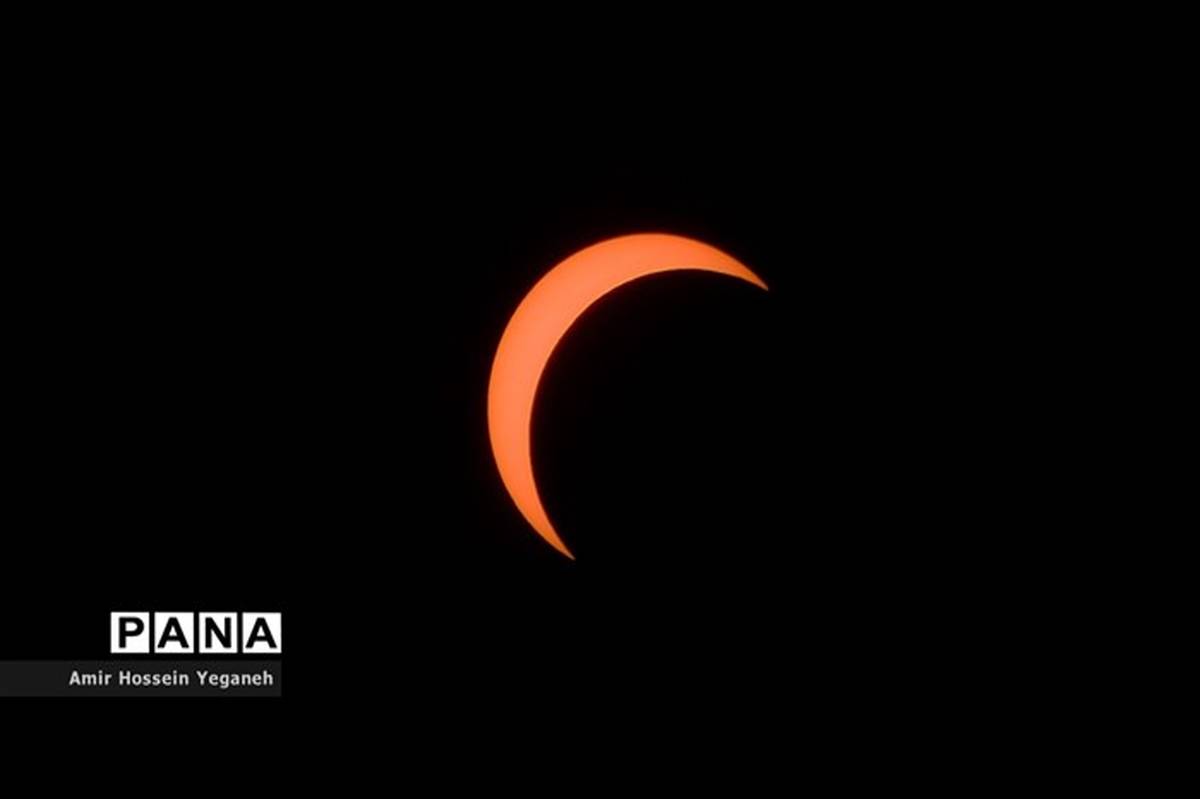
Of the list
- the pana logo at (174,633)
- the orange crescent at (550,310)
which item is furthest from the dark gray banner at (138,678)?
the orange crescent at (550,310)

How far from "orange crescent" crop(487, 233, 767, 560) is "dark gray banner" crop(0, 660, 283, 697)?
1.68ft

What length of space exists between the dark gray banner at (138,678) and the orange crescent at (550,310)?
1.68 ft

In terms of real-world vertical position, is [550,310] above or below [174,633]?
above

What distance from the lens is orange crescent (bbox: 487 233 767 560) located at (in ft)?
6.16

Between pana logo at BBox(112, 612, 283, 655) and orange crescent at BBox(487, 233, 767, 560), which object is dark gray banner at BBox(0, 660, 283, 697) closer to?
pana logo at BBox(112, 612, 283, 655)

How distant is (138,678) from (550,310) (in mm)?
921

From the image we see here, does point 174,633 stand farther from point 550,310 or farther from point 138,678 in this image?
point 550,310

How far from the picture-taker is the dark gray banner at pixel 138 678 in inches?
76.0

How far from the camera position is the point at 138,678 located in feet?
6.39

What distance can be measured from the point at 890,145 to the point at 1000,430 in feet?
1.66

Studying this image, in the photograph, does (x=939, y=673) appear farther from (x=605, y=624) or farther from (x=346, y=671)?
(x=346, y=671)

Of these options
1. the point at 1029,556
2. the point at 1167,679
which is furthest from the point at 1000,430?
the point at 1167,679

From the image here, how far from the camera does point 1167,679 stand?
191cm

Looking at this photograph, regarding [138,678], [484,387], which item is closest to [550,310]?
[484,387]
